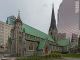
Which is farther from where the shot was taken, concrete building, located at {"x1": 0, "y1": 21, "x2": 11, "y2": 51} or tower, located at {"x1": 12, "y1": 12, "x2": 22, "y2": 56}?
concrete building, located at {"x1": 0, "y1": 21, "x2": 11, "y2": 51}

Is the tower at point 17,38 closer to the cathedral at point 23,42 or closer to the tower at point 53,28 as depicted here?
the cathedral at point 23,42

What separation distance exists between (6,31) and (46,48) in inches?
3679

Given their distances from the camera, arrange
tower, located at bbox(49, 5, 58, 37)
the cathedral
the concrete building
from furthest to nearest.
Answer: the concrete building → tower, located at bbox(49, 5, 58, 37) → the cathedral

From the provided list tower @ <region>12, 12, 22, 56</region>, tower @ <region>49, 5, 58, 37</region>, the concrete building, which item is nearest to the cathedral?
tower @ <region>12, 12, 22, 56</region>

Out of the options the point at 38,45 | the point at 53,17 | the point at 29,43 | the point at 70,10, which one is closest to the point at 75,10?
the point at 70,10

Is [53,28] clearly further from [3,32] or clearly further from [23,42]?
[23,42]

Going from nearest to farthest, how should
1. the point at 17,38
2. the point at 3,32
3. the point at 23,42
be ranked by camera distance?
the point at 23,42 → the point at 17,38 → the point at 3,32

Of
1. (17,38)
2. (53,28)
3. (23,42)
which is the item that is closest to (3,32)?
(53,28)

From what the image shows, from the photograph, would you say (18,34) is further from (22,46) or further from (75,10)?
(75,10)

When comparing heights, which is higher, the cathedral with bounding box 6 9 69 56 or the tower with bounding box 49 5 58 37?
the tower with bounding box 49 5 58 37

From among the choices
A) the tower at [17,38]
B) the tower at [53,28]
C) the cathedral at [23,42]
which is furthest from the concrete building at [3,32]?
the tower at [17,38]

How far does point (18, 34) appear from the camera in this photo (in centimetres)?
9644

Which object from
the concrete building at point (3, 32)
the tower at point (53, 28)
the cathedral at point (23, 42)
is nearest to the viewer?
the cathedral at point (23, 42)

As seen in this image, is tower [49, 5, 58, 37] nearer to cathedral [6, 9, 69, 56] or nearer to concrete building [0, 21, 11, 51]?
cathedral [6, 9, 69, 56]
